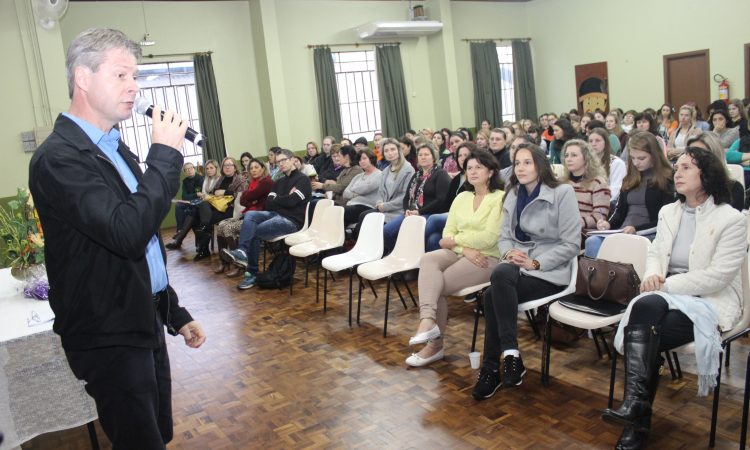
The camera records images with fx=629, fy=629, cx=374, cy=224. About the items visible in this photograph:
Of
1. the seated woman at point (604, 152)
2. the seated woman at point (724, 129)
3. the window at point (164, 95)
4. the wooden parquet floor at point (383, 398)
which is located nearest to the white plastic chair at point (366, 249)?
the wooden parquet floor at point (383, 398)

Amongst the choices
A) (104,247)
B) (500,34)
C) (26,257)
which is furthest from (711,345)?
(500,34)

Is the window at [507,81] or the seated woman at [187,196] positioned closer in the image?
the seated woman at [187,196]

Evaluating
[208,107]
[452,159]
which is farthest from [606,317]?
[208,107]

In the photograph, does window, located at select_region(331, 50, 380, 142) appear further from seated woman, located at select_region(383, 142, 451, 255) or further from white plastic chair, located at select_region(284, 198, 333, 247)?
seated woman, located at select_region(383, 142, 451, 255)

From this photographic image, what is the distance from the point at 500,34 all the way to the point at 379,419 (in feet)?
36.6

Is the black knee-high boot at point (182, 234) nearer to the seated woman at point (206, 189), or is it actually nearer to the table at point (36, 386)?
the seated woman at point (206, 189)

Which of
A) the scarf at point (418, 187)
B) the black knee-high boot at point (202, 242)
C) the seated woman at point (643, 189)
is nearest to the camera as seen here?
the seated woman at point (643, 189)

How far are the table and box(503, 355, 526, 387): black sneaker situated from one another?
177 centimetres

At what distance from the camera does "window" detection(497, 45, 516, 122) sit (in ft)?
41.8

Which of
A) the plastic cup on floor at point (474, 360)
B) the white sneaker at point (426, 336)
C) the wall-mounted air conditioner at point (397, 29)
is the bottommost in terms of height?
A: the plastic cup on floor at point (474, 360)

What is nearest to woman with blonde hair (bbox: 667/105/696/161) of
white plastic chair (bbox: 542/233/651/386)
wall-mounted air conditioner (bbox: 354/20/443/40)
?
white plastic chair (bbox: 542/233/651/386)

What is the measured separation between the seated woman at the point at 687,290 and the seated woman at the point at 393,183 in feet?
9.12

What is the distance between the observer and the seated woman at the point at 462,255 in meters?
3.36

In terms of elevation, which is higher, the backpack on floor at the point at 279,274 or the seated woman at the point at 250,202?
the seated woman at the point at 250,202
